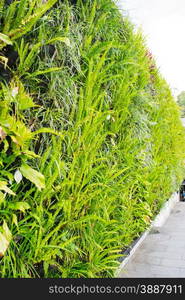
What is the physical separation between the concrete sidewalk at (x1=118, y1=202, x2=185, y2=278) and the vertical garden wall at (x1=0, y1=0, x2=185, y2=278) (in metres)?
0.24

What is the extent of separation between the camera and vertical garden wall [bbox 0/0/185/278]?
1373 millimetres

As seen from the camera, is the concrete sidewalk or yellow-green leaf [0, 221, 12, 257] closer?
yellow-green leaf [0, 221, 12, 257]

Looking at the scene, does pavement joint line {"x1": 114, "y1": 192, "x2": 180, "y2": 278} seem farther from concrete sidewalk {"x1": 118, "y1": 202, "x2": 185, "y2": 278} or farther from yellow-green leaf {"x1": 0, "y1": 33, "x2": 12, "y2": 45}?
yellow-green leaf {"x1": 0, "y1": 33, "x2": 12, "y2": 45}

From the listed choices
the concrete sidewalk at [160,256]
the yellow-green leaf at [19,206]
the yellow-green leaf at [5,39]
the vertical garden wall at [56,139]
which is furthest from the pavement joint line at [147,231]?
the yellow-green leaf at [5,39]

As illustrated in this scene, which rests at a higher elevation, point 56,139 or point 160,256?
point 56,139

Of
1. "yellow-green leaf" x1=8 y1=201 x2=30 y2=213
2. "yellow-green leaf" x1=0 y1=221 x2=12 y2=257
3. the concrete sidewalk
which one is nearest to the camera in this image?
"yellow-green leaf" x1=0 y1=221 x2=12 y2=257

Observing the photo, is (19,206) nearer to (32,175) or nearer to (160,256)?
(32,175)

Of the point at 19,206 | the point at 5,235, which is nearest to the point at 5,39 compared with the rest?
the point at 19,206

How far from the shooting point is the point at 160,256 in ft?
8.87

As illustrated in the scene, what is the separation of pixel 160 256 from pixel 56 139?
1.62 m

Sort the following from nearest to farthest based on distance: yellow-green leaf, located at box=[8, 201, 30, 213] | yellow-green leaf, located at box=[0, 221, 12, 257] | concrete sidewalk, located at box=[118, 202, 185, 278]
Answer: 1. yellow-green leaf, located at box=[0, 221, 12, 257]
2. yellow-green leaf, located at box=[8, 201, 30, 213]
3. concrete sidewalk, located at box=[118, 202, 185, 278]

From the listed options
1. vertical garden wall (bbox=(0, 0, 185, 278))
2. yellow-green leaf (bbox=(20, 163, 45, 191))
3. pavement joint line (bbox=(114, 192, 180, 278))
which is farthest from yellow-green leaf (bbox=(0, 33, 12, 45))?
pavement joint line (bbox=(114, 192, 180, 278))

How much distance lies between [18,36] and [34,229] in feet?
2.94

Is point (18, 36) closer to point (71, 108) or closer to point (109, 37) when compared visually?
point (71, 108)
